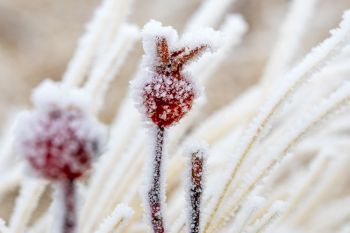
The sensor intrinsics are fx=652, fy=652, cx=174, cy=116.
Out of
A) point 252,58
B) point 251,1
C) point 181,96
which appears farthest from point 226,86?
point 181,96

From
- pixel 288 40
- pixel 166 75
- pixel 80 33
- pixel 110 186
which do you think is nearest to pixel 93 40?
pixel 110 186

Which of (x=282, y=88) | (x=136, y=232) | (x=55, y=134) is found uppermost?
(x=136, y=232)

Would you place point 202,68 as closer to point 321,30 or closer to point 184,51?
point 184,51

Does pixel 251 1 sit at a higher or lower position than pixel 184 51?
higher

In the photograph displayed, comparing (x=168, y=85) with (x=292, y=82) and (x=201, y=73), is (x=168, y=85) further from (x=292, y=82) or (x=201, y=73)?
(x=201, y=73)

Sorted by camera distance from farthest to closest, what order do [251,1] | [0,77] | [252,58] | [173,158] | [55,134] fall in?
[251,1]
[252,58]
[0,77]
[173,158]
[55,134]

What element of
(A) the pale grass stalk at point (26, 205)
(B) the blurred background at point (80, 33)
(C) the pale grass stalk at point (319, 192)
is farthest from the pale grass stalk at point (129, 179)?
(B) the blurred background at point (80, 33)

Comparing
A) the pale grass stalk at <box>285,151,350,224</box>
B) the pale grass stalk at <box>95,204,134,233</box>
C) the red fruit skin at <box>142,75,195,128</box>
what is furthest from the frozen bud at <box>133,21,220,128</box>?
the pale grass stalk at <box>285,151,350,224</box>
